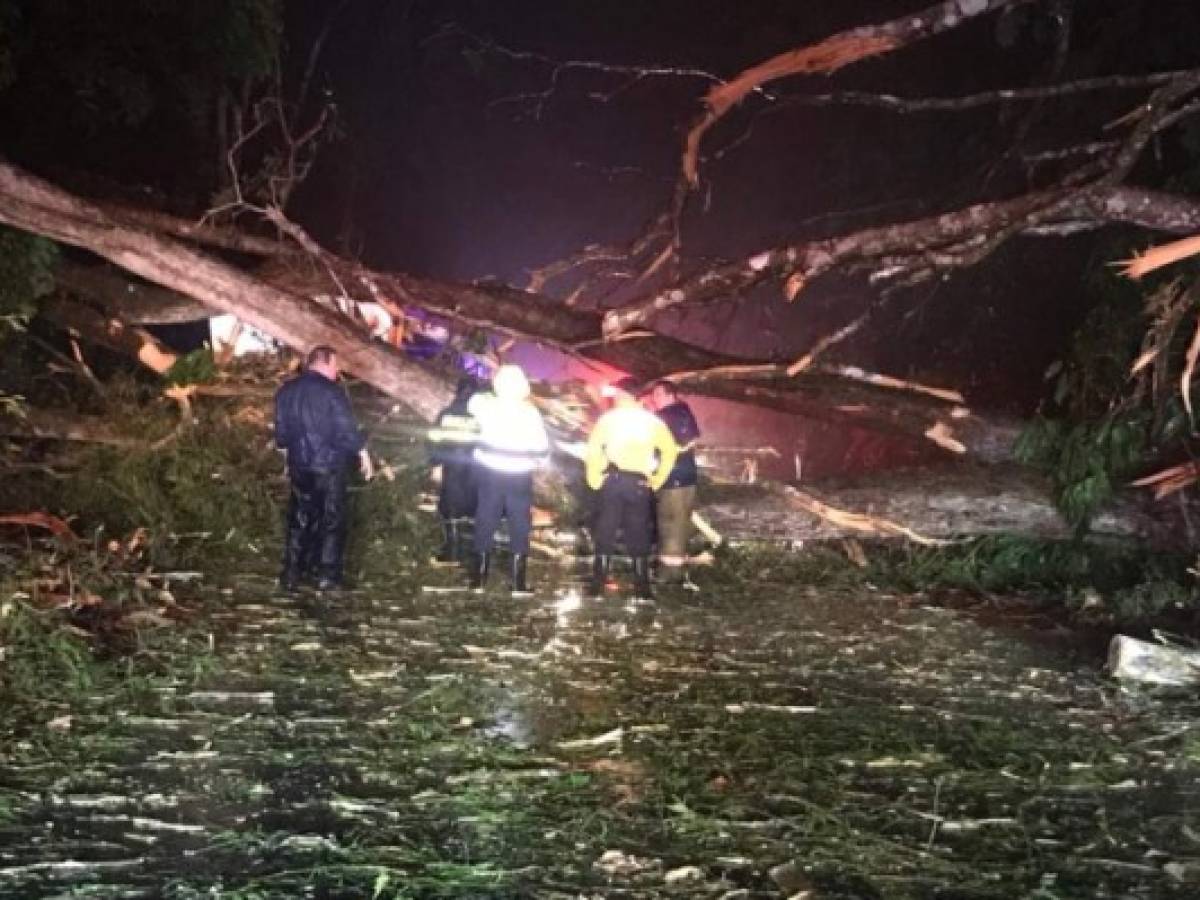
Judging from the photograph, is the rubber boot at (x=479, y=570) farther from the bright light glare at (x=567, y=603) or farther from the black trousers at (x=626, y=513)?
the black trousers at (x=626, y=513)

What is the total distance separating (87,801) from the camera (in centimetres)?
422

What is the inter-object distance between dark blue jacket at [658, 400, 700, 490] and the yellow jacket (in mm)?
435

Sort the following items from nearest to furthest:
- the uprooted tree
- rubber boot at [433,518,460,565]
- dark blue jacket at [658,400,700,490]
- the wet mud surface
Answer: the wet mud surface, the uprooted tree, dark blue jacket at [658,400,700,490], rubber boot at [433,518,460,565]

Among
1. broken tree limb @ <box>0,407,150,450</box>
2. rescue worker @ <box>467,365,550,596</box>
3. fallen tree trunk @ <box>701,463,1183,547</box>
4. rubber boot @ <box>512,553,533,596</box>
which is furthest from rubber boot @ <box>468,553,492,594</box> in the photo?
broken tree limb @ <box>0,407,150,450</box>

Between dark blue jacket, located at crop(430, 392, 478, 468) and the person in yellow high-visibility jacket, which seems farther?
dark blue jacket, located at crop(430, 392, 478, 468)

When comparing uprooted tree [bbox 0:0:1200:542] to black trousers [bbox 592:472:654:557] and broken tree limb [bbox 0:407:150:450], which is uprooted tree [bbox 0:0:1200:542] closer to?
broken tree limb [bbox 0:407:150:450]

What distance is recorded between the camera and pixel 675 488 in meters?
8.77

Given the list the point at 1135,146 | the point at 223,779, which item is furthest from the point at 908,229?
the point at 223,779

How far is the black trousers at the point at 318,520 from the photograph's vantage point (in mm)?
7840

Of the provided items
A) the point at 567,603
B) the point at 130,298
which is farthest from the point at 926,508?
the point at 130,298

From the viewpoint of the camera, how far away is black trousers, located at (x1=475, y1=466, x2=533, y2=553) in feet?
26.6

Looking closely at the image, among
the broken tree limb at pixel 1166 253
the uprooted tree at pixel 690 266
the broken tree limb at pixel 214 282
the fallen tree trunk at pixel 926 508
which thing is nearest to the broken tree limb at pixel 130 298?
the uprooted tree at pixel 690 266

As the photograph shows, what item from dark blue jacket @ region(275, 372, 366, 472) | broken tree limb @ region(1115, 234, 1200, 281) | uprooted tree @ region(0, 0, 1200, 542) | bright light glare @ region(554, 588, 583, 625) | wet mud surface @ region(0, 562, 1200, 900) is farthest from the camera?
uprooted tree @ region(0, 0, 1200, 542)

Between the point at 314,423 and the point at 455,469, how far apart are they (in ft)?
4.84
